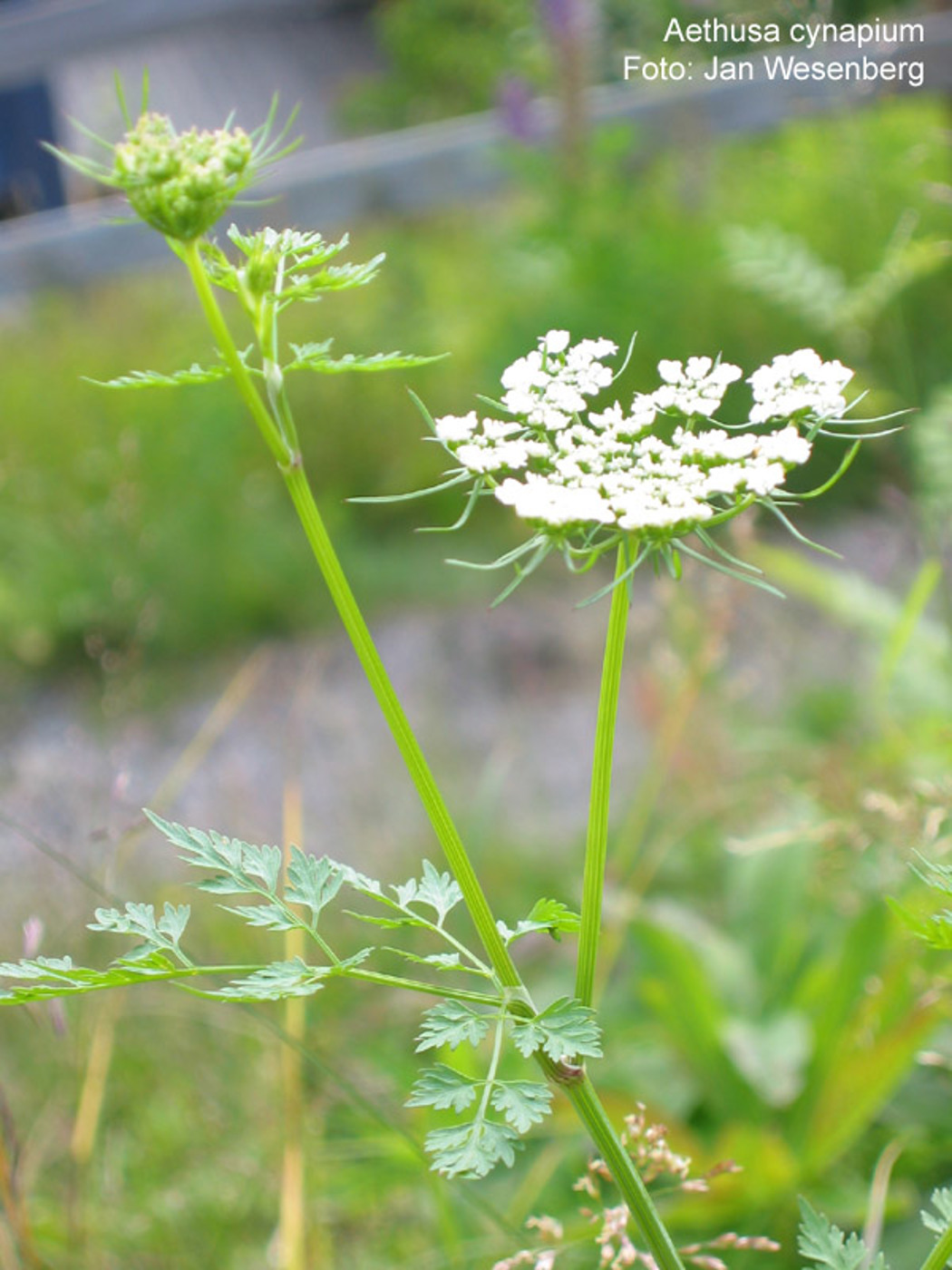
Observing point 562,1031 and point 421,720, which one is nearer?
point 562,1031

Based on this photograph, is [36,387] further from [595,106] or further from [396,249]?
[595,106]

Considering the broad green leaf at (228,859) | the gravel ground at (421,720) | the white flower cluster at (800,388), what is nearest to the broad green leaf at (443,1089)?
the broad green leaf at (228,859)

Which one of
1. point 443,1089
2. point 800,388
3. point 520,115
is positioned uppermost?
point 520,115

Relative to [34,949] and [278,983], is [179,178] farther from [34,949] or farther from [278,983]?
[34,949]

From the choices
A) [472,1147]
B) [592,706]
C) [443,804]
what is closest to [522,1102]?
[472,1147]

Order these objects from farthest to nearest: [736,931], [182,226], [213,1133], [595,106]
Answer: [595,106] < [736,931] < [213,1133] < [182,226]

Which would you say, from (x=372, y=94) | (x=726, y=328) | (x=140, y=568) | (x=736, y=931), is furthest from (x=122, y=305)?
(x=372, y=94)
